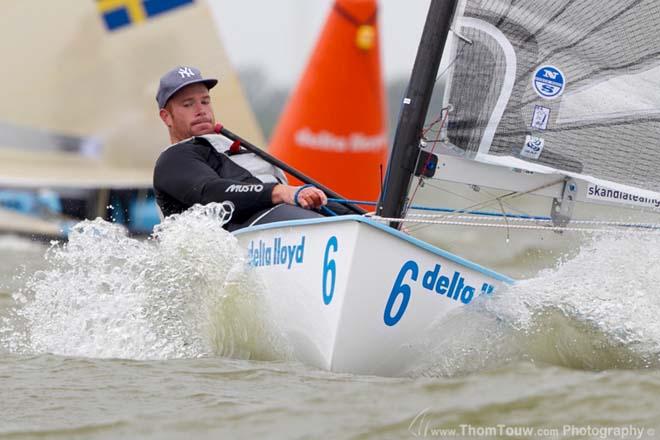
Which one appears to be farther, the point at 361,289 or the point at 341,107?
the point at 341,107

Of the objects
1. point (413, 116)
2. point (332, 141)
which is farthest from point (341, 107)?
point (413, 116)

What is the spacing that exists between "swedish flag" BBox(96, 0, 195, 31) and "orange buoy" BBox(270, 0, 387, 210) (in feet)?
5.67

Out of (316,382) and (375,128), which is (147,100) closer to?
(375,128)

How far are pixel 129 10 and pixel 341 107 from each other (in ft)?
7.27

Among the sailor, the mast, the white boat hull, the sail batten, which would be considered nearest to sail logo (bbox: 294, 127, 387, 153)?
the sailor

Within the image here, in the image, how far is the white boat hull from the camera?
2.70 metres

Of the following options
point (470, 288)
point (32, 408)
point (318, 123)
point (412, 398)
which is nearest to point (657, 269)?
point (470, 288)

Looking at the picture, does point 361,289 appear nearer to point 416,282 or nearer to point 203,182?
point 416,282

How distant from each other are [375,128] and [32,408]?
6.02 meters

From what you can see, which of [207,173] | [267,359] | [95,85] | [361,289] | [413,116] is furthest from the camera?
[95,85]

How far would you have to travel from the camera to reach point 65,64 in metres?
8.73

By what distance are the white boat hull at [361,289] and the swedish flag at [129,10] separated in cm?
643

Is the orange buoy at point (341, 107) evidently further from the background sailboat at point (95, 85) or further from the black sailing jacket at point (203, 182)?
the black sailing jacket at point (203, 182)

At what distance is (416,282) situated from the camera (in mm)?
2785
